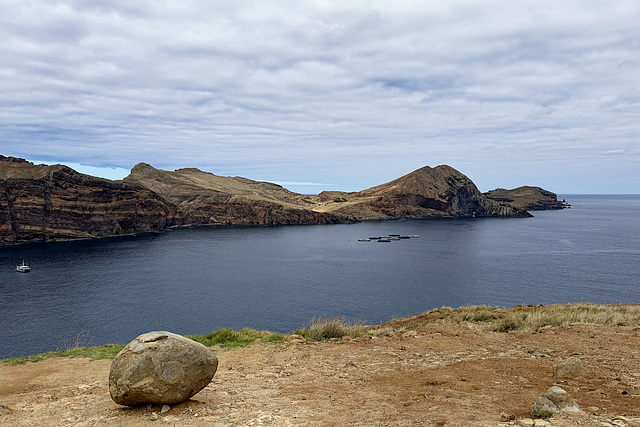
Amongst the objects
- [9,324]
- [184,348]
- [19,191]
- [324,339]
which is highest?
[19,191]

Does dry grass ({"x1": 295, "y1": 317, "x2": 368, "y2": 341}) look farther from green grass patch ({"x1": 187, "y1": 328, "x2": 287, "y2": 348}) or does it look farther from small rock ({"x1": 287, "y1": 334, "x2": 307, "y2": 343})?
green grass patch ({"x1": 187, "y1": 328, "x2": 287, "y2": 348})

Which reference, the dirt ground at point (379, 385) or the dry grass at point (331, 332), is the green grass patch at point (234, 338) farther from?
the dry grass at point (331, 332)

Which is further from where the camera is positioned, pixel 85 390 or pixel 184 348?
pixel 85 390

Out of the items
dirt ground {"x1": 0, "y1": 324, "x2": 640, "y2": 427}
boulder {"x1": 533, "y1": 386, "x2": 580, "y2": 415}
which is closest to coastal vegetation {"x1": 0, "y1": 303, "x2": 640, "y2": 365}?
dirt ground {"x1": 0, "y1": 324, "x2": 640, "y2": 427}

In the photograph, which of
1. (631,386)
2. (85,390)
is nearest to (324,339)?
(85,390)

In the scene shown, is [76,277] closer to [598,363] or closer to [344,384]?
[344,384]

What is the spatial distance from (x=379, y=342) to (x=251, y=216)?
175 metres

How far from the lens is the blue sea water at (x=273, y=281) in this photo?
4981 centimetres

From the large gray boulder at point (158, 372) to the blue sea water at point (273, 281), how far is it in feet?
115

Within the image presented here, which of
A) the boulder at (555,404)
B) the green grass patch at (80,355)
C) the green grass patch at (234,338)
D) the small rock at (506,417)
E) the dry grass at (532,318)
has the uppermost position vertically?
the boulder at (555,404)

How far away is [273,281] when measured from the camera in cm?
7206

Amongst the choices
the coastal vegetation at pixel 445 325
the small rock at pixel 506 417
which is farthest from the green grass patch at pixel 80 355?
the small rock at pixel 506 417

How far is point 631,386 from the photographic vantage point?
1112 cm

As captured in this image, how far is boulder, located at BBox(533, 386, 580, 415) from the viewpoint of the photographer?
892 centimetres
